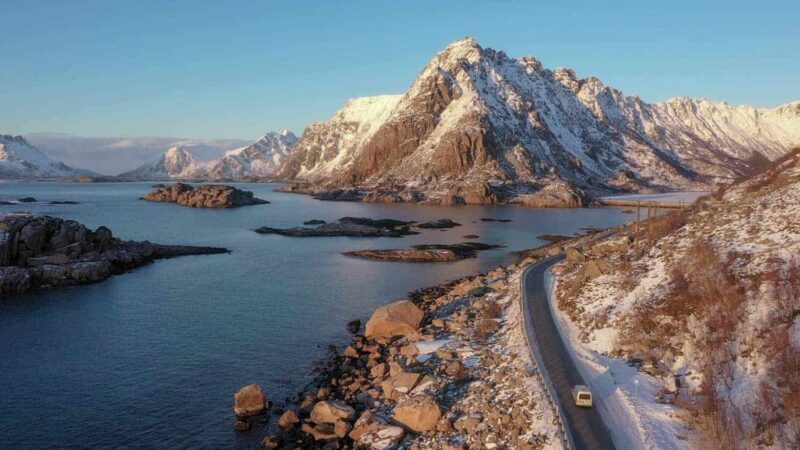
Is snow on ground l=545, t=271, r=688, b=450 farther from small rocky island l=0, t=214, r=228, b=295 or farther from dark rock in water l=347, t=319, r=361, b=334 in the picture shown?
small rocky island l=0, t=214, r=228, b=295

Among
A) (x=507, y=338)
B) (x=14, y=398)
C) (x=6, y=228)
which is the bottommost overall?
(x=14, y=398)

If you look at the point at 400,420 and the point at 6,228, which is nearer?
the point at 400,420

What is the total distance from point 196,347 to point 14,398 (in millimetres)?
11317

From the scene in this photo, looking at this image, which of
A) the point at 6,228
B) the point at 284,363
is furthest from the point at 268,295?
the point at 6,228

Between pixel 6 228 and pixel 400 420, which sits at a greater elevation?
pixel 6 228

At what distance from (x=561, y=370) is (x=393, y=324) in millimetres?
16305

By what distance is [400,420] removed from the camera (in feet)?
85.4

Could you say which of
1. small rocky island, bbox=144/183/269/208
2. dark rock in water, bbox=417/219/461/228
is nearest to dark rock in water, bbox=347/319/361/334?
dark rock in water, bbox=417/219/461/228

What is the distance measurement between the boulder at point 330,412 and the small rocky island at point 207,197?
489 ft

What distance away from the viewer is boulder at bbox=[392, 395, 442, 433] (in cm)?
2539

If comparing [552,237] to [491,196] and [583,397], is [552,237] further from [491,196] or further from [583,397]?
[491,196]

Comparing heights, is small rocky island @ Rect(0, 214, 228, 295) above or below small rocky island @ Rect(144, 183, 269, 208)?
below

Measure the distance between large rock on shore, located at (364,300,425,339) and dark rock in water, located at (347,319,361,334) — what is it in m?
2.30

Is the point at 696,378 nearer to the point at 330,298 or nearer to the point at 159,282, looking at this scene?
the point at 330,298
